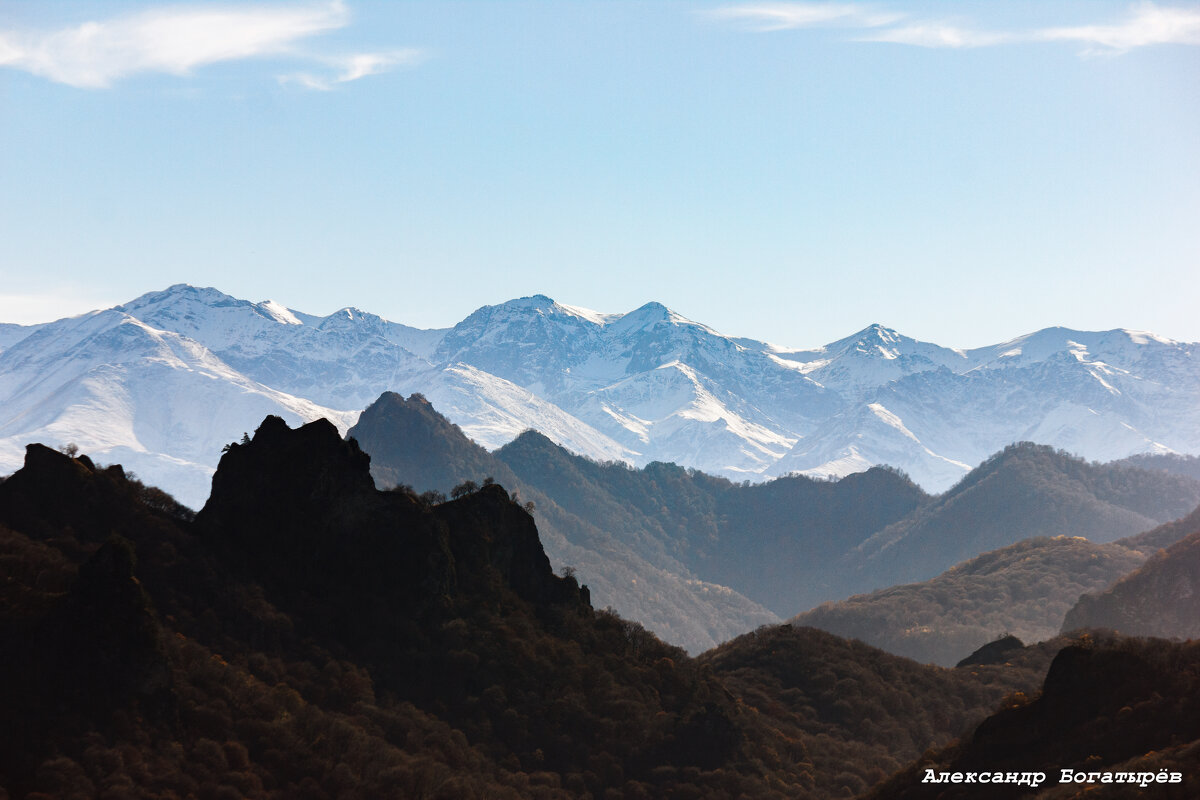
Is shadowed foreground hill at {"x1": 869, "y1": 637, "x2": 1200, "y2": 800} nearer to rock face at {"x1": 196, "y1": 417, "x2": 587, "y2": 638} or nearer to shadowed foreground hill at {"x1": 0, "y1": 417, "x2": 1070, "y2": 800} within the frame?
shadowed foreground hill at {"x1": 0, "y1": 417, "x2": 1070, "y2": 800}

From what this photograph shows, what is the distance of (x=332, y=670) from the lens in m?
147

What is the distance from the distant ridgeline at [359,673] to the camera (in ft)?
375

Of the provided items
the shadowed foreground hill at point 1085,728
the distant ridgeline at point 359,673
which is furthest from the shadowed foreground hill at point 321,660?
the shadowed foreground hill at point 1085,728

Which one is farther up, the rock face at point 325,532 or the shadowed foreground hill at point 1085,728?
the rock face at point 325,532

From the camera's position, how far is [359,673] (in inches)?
5851

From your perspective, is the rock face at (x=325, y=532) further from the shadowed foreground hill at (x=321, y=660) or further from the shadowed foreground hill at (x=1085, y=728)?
the shadowed foreground hill at (x=1085, y=728)

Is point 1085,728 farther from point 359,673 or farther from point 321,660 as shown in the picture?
point 321,660

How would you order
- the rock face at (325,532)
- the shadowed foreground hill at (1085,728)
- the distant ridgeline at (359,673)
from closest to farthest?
the distant ridgeline at (359,673), the shadowed foreground hill at (1085,728), the rock face at (325,532)

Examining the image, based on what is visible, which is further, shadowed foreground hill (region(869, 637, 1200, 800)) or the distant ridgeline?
shadowed foreground hill (region(869, 637, 1200, 800))

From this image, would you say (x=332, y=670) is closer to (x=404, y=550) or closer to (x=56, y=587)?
(x=404, y=550)

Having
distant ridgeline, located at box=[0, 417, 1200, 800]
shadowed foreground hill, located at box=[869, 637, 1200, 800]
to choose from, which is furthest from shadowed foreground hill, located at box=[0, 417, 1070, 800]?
shadowed foreground hill, located at box=[869, 637, 1200, 800]

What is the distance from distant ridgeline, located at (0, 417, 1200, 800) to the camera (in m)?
114

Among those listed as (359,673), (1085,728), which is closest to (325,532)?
(359,673)

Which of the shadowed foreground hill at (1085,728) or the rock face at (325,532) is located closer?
the shadowed foreground hill at (1085,728)
